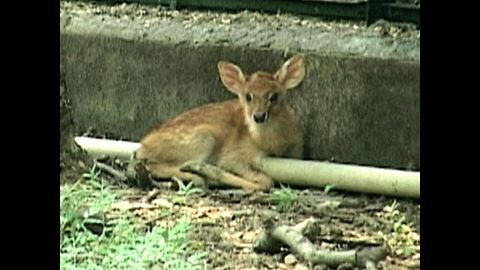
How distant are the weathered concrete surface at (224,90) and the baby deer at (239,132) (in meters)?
0.01

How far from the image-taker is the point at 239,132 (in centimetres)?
295

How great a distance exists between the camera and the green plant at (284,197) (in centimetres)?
289

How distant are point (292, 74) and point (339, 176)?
0.18 m

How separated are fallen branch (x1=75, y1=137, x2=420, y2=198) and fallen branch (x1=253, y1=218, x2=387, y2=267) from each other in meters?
0.07

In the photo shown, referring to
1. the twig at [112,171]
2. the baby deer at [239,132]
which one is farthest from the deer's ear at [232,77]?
the twig at [112,171]

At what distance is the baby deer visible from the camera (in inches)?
115

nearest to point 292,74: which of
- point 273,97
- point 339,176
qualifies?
point 273,97

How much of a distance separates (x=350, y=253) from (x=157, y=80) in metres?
0.41

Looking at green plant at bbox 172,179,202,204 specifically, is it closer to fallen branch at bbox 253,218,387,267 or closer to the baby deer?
the baby deer

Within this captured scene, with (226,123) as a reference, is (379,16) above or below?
above

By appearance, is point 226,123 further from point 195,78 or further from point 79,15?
point 79,15

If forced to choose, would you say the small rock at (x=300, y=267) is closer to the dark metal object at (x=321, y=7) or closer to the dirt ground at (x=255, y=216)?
the dirt ground at (x=255, y=216)
